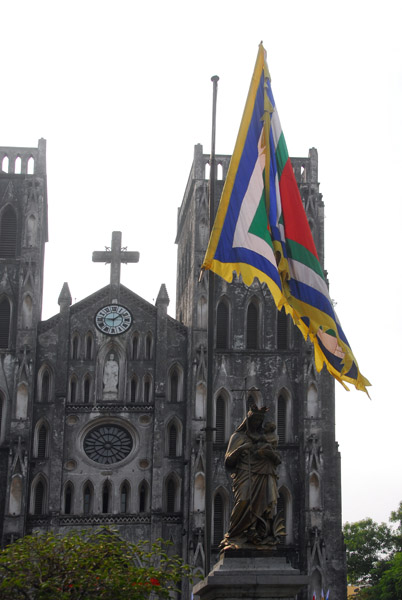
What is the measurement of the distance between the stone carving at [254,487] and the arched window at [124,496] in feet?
97.5

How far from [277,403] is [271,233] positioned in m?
29.0

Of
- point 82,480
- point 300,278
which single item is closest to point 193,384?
point 82,480

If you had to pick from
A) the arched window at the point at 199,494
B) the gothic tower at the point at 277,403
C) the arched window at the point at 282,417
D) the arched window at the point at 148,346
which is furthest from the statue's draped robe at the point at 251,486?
the arched window at the point at 148,346

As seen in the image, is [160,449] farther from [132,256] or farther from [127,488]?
[132,256]

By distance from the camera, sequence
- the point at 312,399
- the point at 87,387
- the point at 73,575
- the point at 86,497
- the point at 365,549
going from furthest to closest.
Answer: the point at 365,549 < the point at 87,387 < the point at 312,399 < the point at 86,497 < the point at 73,575

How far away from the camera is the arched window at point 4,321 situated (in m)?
47.3

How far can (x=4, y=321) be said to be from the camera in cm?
4769

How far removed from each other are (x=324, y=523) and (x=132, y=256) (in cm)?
1478

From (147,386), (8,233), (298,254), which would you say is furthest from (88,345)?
(298,254)

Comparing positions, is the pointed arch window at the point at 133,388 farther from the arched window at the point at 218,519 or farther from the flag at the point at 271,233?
the flag at the point at 271,233

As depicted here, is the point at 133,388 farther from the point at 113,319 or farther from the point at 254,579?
the point at 254,579

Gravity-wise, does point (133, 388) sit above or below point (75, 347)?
below

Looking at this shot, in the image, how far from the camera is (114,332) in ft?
156

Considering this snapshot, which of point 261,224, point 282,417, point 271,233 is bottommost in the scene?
point 282,417
